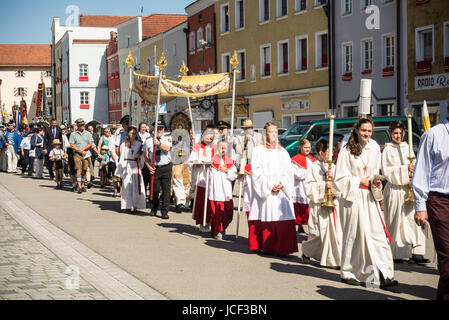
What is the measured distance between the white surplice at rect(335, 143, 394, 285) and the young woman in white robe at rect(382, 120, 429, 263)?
4.93 feet

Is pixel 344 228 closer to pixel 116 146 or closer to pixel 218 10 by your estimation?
pixel 116 146

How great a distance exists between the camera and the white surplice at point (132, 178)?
→ 593 inches

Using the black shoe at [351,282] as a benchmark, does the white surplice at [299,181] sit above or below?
above

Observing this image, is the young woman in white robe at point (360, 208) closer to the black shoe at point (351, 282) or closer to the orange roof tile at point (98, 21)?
the black shoe at point (351, 282)

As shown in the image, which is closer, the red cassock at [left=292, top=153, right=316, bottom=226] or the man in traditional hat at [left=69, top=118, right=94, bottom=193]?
the red cassock at [left=292, top=153, right=316, bottom=226]

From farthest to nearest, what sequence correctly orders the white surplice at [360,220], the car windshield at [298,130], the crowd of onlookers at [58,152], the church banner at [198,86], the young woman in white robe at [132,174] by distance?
the car windshield at [298,130] < the crowd of onlookers at [58,152] < the young woman in white robe at [132,174] < the church banner at [198,86] < the white surplice at [360,220]

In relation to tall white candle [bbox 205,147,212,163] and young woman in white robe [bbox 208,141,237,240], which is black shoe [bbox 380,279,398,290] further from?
tall white candle [bbox 205,147,212,163]

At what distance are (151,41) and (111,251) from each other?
164 ft

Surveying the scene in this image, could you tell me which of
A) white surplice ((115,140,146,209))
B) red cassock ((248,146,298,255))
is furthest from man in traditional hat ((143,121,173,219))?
red cassock ((248,146,298,255))

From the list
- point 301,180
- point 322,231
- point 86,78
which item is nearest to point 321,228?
point 322,231

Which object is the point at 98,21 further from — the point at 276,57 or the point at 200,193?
the point at 200,193

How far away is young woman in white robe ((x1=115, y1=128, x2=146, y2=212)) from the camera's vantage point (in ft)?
49.4

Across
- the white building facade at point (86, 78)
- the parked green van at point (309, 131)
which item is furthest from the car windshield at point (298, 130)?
the white building facade at point (86, 78)

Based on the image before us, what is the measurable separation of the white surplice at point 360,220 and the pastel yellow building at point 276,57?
25605 mm
